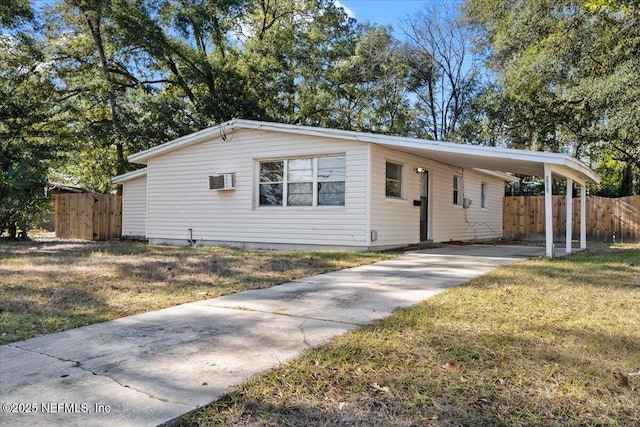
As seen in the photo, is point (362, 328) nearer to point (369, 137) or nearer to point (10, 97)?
point (369, 137)

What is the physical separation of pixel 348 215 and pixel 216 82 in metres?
12.5

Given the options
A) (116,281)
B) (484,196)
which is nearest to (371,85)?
(484,196)

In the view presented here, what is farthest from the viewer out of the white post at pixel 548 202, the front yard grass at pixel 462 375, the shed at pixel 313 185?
the shed at pixel 313 185

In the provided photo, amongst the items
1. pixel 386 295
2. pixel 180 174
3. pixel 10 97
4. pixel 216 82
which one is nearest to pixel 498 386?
pixel 386 295

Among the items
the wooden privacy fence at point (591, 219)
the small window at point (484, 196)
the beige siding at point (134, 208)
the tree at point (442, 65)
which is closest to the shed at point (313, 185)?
the beige siding at point (134, 208)

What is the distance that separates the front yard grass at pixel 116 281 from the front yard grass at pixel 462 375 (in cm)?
219

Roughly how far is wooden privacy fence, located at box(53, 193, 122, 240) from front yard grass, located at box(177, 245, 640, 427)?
1439 centimetres

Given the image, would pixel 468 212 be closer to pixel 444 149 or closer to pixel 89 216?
pixel 444 149

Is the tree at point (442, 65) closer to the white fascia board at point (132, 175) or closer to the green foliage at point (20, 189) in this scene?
the white fascia board at point (132, 175)

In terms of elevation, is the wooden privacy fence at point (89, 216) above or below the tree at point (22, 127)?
below

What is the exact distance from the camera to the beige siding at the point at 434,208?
9.94m

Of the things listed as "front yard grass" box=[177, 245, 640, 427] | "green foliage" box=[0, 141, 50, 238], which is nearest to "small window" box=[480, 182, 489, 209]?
"front yard grass" box=[177, 245, 640, 427]

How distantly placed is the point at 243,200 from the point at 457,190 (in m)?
6.73

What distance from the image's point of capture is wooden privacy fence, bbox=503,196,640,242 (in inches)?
584
